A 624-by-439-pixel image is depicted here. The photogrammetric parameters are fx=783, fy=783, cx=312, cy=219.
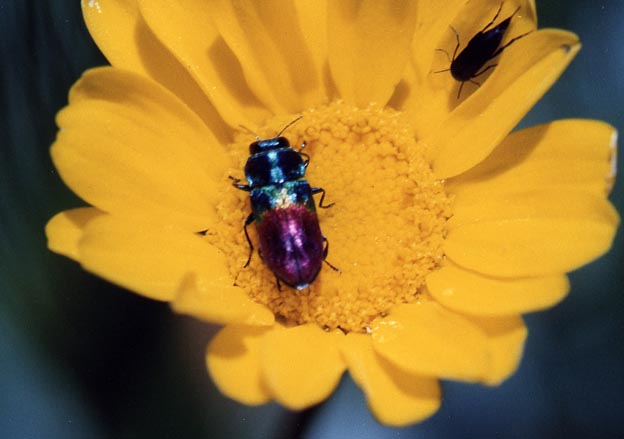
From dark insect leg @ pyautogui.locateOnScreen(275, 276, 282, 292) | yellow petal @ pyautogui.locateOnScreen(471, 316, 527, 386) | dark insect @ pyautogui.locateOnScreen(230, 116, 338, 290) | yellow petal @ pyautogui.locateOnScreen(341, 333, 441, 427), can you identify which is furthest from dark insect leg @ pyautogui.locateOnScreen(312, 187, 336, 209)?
yellow petal @ pyautogui.locateOnScreen(471, 316, 527, 386)

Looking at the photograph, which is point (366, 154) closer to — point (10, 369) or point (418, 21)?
point (418, 21)

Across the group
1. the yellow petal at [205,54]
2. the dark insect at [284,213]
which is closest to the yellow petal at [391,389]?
the dark insect at [284,213]

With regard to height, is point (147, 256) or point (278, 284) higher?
point (147, 256)

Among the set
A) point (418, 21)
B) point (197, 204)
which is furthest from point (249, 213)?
point (418, 21)

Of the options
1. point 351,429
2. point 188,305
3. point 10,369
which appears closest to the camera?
point 188,305

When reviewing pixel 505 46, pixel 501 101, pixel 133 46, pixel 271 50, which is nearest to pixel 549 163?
pixel 501 101

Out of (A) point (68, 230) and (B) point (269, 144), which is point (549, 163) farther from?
(A) point (68, 230)

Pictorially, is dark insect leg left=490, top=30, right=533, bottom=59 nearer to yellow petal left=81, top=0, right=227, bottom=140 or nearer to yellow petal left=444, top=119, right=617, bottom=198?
yellow petal left=444, top=119, right=617, bottom=198
